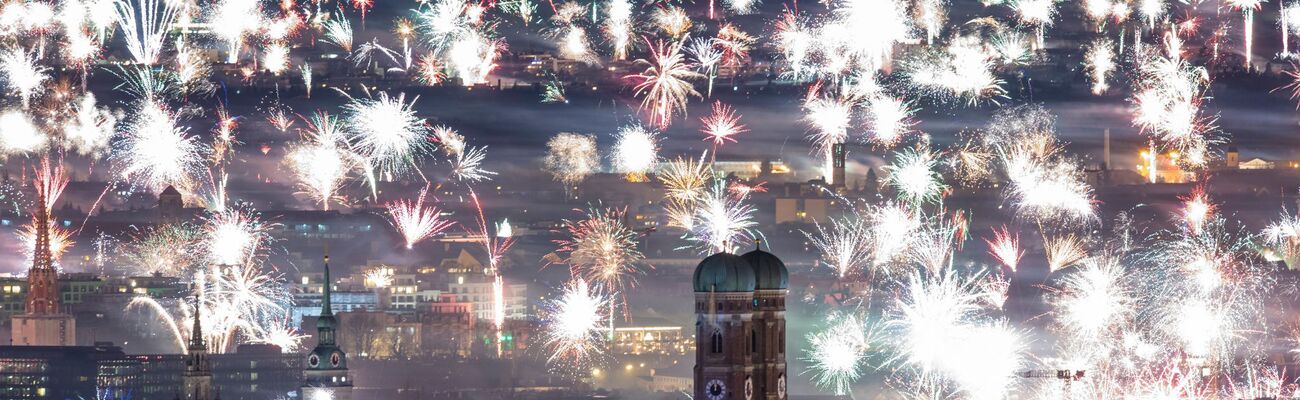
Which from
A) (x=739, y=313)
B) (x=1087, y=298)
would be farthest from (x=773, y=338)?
(x=1087, y=298)

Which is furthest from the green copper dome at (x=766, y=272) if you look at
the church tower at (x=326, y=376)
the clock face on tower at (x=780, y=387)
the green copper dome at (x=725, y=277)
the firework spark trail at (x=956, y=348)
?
the firework spark trail at (x=956, y=348)

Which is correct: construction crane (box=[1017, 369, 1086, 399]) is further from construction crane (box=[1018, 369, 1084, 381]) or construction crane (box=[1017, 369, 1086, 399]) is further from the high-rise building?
the high-rise building

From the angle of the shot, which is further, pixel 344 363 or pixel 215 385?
pixel 215 385

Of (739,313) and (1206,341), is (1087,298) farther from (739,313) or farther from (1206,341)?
(739,313)

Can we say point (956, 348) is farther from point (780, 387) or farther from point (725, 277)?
point (725, 277)

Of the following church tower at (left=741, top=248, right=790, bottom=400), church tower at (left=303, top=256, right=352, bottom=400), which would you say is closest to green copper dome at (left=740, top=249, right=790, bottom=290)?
church tower at (left=741, top=248, right=790, bottom=400)

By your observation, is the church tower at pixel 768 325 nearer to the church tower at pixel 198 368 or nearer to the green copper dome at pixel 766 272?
the green copper dome at pixel 766 272
